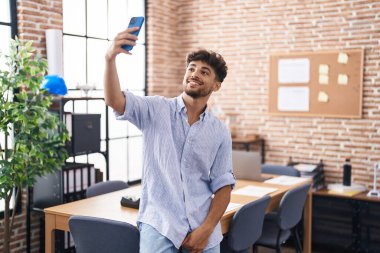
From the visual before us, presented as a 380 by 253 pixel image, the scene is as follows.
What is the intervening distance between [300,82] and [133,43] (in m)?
4.12

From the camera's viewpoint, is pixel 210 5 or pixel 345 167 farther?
pixel 210 5

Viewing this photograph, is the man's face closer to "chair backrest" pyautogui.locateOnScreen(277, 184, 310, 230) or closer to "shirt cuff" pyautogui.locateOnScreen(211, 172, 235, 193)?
"shirt cuff" pyautogui.locateOnScreen(211, 172, 235, 193)

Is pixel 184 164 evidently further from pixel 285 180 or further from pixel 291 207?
pixel 285 180

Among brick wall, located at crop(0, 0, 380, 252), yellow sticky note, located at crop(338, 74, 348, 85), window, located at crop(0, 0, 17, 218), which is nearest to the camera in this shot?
window, located at crop(0, 0, 17, 218)

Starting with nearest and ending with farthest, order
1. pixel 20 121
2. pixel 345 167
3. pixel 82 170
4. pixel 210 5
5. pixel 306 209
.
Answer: pixel 20 121, pixel 82 170, pixel 306 209, pixel 345 167, pixel 210 5

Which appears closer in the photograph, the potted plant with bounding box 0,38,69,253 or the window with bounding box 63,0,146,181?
the potted plant with bounding box 0,38,69,253

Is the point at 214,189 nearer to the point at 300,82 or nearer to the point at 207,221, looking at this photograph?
the point at 207,221

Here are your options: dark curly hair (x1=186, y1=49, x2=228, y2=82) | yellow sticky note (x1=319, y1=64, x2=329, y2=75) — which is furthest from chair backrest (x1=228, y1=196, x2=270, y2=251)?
yellow sticky note (x1=319, y1=64, x2=329, y2=75)

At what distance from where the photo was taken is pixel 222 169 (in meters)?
2.37

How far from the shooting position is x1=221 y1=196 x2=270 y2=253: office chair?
10.6ft

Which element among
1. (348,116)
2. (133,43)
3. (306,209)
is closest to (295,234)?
(306,209)

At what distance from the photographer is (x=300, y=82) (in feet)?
18.6

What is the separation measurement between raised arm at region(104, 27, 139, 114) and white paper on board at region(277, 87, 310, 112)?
156 inches

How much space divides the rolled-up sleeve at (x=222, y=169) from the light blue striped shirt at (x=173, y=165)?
0.11 ft
